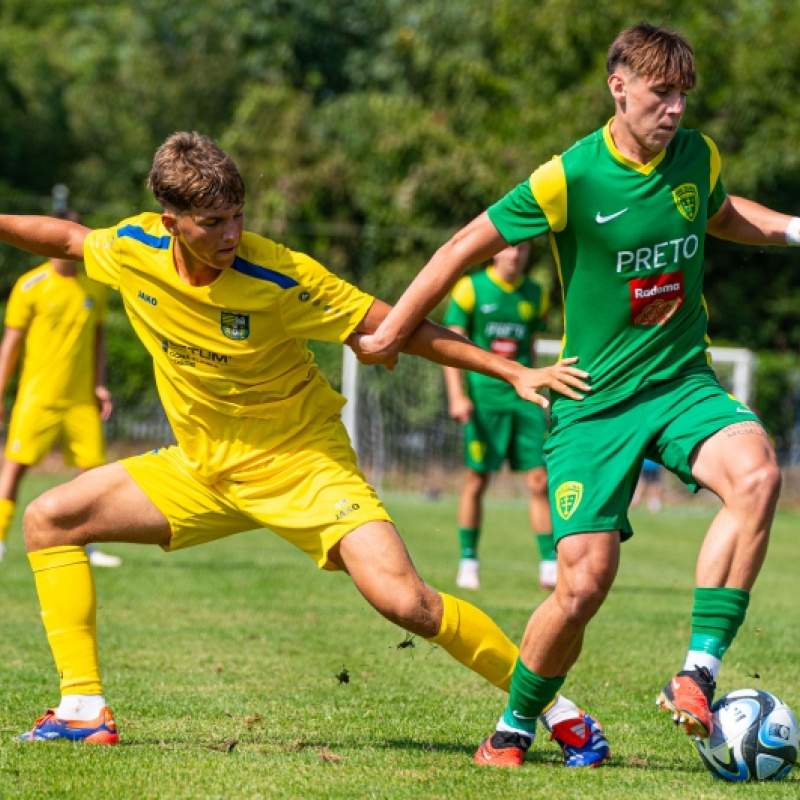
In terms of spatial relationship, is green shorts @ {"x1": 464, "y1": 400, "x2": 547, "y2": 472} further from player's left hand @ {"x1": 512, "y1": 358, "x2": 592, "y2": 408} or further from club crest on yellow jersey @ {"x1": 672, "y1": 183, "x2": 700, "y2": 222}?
club crest on yellow jersey @ {"x1": 672, "y1": 183, "x2": 700, "y2": 222}

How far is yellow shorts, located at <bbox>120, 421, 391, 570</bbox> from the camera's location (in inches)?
195

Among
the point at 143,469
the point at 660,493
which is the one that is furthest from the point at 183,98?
the point at 143,469

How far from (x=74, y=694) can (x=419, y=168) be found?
21.7 m

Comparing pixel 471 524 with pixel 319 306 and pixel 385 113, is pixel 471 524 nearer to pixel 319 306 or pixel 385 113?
pixel 319 306

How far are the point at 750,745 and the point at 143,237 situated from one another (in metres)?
2.79

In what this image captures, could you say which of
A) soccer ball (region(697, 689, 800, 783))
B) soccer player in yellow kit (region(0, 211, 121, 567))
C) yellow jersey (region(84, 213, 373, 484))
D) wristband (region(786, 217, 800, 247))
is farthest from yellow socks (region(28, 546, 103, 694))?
soccer player in yellow kit (region(0, 211, 121, 567))

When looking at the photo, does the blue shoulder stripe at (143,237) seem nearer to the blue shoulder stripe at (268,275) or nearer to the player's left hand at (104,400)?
the blue shoulder stripe at (268,275)

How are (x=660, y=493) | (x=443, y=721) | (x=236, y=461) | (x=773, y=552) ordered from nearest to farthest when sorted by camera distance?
(x=236, y=461), (x=443, y=721), (x=773, y=552), (x=660, y=493)

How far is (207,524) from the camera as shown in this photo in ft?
17.0

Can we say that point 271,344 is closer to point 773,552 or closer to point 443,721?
point 443,721

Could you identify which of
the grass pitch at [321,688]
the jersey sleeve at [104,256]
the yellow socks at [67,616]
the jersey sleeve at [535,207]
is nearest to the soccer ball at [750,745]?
the grass pitch at [321,688]

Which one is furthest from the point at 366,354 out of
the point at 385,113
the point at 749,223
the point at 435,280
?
the point at 385,113

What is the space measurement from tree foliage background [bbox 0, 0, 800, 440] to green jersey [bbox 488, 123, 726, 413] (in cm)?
1385

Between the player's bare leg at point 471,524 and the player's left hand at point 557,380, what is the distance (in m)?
5.57
